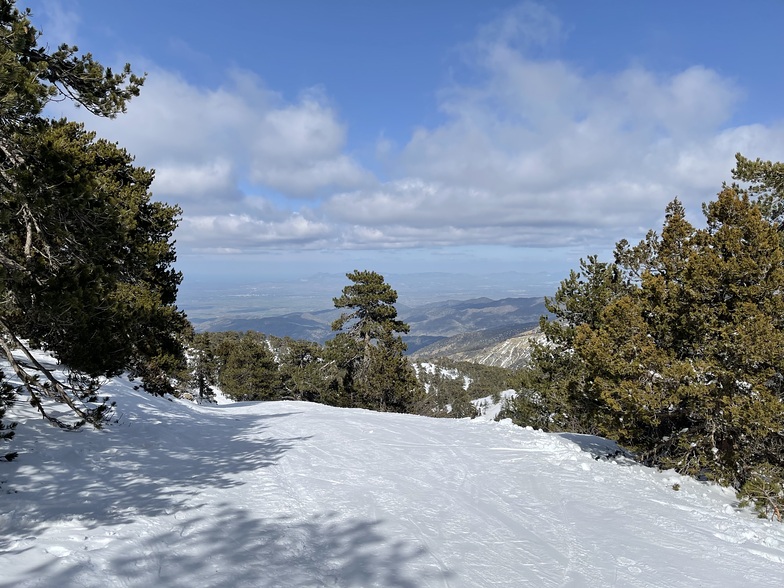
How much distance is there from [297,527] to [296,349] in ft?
120

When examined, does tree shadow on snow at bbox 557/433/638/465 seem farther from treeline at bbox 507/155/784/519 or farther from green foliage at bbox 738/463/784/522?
green foliage at bbox 738/463/784/522

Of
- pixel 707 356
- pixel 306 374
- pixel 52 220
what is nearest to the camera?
pixel 52 220

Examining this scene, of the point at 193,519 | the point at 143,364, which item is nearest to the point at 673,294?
the point at 193,519

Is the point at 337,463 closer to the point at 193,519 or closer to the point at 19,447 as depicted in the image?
the point at 193,519

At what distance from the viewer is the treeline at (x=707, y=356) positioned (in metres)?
8.14

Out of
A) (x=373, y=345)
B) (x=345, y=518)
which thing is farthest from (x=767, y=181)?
(x=373, y=345)

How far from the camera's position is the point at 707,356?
8789 mm

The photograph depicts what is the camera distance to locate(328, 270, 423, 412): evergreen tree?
87.8ft

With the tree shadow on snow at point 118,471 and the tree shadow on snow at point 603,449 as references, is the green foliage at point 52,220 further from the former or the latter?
the tree shadow on snow at point 603,449

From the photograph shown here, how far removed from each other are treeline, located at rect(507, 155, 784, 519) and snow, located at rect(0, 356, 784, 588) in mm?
926

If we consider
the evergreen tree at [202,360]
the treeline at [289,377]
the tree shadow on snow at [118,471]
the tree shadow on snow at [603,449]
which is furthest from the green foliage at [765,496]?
the evergreen tree at [202,360]

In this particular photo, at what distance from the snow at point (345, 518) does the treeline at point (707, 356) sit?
0.93 m

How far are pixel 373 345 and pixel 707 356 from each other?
20.8 metres

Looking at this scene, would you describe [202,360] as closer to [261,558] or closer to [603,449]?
[603,449]
